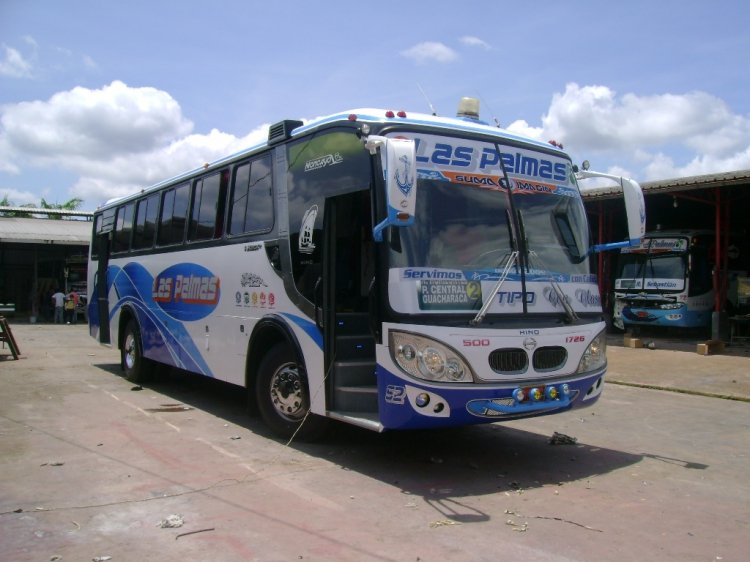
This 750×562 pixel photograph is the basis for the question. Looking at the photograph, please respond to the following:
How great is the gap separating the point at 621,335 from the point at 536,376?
15090 millimetres

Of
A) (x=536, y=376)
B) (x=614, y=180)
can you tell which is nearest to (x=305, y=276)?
(x=536, y=376)

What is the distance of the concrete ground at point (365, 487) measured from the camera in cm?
438

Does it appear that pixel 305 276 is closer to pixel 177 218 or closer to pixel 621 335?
pixel 177 218

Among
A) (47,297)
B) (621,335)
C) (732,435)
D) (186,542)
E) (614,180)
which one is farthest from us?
(47,297)

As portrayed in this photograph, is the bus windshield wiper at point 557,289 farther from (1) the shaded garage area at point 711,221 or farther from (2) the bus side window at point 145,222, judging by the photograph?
(1) the shaded garage area at point 711,221

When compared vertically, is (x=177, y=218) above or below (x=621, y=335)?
above

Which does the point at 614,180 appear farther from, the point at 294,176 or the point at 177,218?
the point at 177,218

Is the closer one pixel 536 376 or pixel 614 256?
pixel 536 376

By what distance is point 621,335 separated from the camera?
19.7m

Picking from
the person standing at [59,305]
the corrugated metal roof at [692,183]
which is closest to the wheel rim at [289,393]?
the corrugated metal roof at [692,183]

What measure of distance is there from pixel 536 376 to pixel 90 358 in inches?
485

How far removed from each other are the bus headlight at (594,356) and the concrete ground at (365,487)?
0.95 m

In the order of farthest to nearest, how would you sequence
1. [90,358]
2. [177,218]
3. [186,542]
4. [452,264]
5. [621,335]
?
[621,335]
[90,358]
[177,218]
[452,264]
[186,542]

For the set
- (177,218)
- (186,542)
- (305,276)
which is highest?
(177,218)
